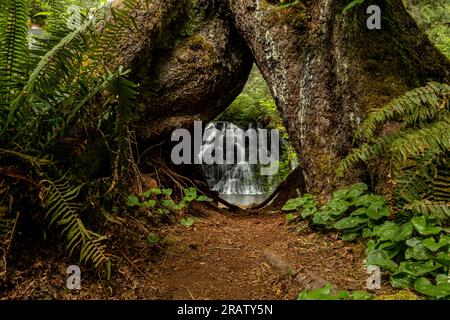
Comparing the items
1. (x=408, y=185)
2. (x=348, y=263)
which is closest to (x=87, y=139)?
(x=348, y=263)

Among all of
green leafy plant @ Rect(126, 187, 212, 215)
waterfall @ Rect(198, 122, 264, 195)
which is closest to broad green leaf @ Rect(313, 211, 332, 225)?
green leafy plant @ Rect(126, 187, 212, 215)

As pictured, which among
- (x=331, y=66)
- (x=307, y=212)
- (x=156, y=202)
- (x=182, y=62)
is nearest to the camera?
(x=307, y=212)

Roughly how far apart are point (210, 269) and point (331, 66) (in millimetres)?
2157

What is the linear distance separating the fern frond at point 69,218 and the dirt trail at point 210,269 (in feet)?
0.66

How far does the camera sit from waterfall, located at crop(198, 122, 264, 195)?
25.0 feet

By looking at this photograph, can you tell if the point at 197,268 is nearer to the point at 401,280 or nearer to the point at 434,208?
the point at 401,280

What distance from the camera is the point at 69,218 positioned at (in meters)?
2.24

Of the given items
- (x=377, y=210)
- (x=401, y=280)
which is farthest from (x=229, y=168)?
(x=401, y=280)

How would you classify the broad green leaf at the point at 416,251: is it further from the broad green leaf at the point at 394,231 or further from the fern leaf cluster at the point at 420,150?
the fern leaf cluster at the point at 420,150

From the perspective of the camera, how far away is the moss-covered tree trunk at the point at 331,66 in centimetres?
341

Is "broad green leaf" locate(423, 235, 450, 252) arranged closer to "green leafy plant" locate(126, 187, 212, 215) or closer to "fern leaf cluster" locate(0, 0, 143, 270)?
"fern leaf cluster" locate(0, 0, 143, 270)

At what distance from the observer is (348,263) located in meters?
2.61

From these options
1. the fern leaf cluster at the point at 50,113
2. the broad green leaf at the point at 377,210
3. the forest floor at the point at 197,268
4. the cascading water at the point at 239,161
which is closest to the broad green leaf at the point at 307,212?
the forest floor at the point at 197,268
